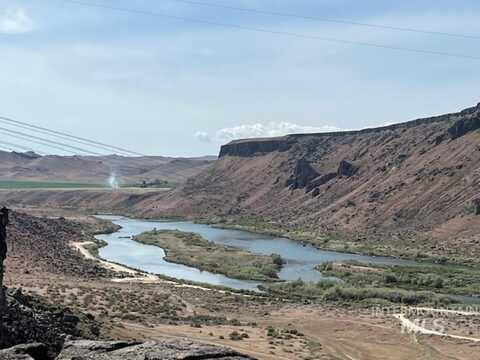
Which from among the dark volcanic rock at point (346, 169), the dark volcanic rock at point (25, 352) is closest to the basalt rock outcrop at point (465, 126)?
the dark volcanic rock at point (346, 169)

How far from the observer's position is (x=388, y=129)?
167 m

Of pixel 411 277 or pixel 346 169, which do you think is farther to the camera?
pixel 346 169

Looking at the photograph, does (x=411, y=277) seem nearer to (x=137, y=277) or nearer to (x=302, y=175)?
(x=137, y=277)

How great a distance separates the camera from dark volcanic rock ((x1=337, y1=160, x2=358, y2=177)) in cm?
15170

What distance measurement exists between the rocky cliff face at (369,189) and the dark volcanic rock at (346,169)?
0.24 metres

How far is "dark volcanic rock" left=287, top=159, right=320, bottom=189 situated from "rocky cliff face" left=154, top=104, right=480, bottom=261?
0.34 metres

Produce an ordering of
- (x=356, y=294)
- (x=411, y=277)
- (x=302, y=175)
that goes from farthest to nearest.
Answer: (x=302, y=175)
(x=411, y=277)
(x=356, y=294)

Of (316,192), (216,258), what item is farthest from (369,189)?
(216,258)

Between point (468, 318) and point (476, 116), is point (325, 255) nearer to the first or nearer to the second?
point (468, 318)

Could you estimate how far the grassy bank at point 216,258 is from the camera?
72000 mm

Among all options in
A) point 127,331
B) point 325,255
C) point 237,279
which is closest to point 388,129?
point 325,255

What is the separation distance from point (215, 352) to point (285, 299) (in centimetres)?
4534

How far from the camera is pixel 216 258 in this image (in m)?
84.3

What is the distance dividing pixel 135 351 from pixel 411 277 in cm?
6064
